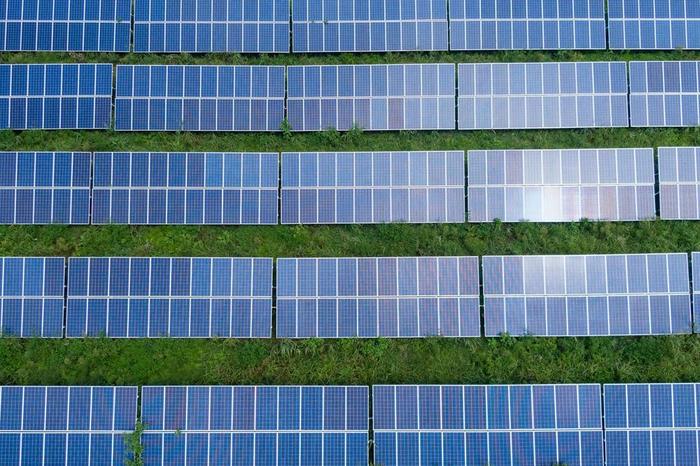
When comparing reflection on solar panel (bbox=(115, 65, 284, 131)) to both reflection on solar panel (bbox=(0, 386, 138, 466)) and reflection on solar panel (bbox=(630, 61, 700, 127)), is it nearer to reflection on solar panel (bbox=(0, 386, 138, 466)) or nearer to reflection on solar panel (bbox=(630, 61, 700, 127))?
reflection on solar panel (bbox=(0, 386, 138, 466))

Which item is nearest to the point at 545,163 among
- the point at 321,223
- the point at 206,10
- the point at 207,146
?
the point at 321,223

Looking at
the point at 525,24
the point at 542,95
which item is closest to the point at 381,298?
the point at 542,95

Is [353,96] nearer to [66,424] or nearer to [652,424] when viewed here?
[66,424]

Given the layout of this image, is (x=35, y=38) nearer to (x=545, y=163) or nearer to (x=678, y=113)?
(x=545, y=163)

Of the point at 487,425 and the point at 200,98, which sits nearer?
the point at 487,425

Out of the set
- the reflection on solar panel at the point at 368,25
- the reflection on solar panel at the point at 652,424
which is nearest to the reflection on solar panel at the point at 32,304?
the reflection on solar panel at the point at 368,25
